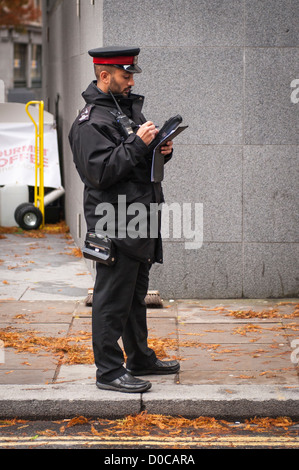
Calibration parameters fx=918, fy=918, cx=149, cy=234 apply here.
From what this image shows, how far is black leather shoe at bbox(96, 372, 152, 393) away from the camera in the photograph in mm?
5883

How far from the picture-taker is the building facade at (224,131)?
8.55 m

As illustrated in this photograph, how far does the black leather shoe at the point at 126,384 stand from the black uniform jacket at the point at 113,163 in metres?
0.78

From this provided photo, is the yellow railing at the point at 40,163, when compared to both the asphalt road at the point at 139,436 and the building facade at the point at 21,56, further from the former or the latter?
the building facade at the point at 21,56

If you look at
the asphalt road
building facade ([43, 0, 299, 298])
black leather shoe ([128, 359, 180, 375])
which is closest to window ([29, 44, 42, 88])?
building facade ([43, 0, 299, 298])

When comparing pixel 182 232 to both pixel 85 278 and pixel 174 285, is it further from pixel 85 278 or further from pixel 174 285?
pixel 85 278

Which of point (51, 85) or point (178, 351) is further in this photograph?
point (51, 85)

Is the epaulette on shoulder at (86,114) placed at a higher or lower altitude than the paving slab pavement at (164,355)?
higher

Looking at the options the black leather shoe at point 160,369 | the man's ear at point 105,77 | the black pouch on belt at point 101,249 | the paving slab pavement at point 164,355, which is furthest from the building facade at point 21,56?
the black pouch on belt at point 101,249

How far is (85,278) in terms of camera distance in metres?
10.0

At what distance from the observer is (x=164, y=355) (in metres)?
6.79
